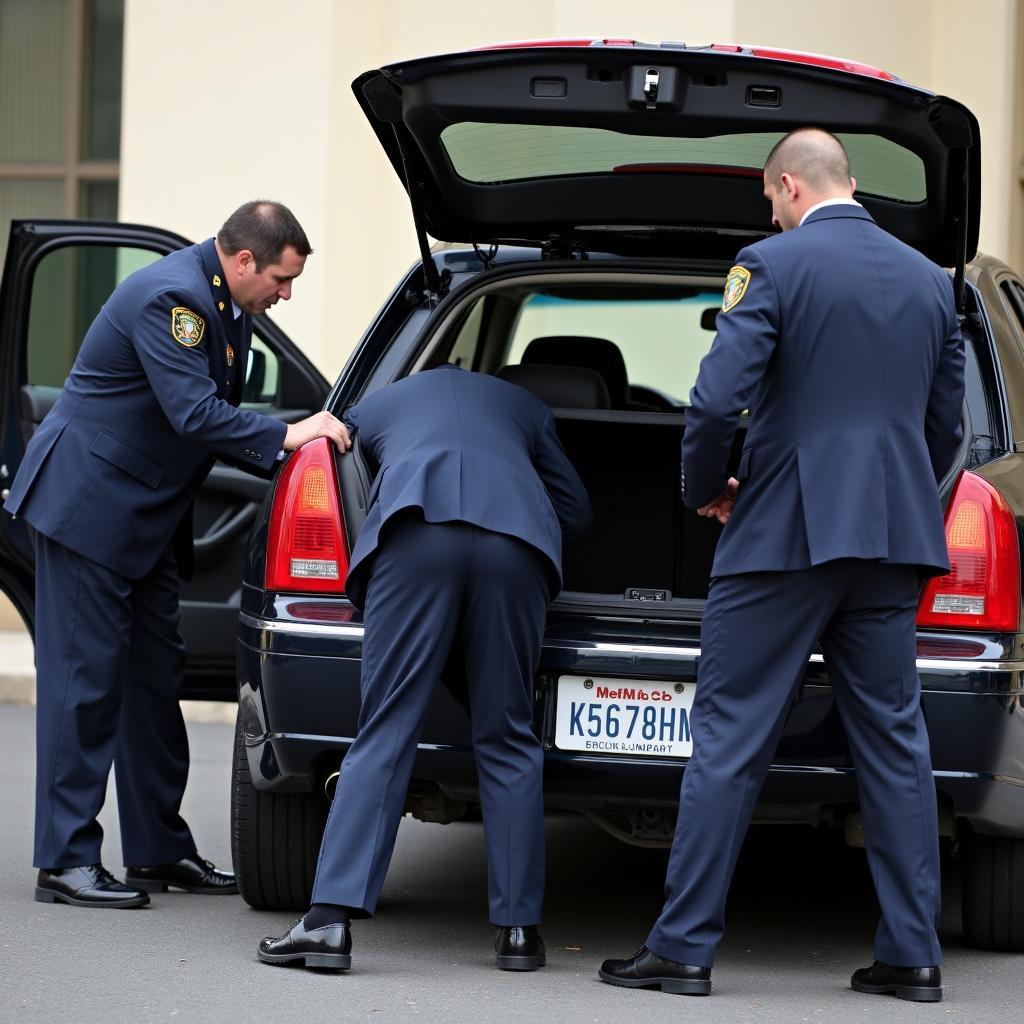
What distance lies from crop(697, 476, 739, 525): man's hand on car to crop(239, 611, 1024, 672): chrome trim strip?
10.9 inches

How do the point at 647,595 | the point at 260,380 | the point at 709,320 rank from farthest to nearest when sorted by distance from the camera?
the point at 709,320 → the point at 260,380 → the point at 647,595

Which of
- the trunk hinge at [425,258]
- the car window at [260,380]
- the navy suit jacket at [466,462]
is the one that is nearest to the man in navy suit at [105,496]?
the trunk hinge at [425,258]

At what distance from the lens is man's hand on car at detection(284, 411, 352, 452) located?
4000 millimetres

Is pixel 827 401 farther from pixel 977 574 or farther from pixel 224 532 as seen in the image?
pixel 224 532

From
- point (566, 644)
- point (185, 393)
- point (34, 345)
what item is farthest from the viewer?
point (34, 345)

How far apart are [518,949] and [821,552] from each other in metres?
1.05

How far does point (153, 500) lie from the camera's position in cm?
445

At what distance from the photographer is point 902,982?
366 cm

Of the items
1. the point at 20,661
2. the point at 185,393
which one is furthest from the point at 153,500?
the point at 20,661

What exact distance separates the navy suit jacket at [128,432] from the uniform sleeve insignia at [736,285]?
1333 millimetres

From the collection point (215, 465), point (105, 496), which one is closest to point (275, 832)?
point (105, 496)

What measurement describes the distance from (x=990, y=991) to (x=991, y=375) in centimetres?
142

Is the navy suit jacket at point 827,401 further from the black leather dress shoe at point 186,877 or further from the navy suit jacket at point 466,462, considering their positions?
the black leather dress shoe at point 186,877

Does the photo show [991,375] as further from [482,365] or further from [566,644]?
[482,365]
